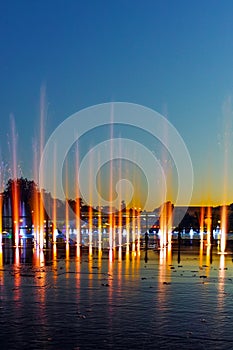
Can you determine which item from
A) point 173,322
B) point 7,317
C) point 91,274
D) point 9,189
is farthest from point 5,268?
point 9,189

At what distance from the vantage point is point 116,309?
371 inches

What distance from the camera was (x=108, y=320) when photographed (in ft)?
27.7

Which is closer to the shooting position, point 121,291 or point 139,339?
point 139,339

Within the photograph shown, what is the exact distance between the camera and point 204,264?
62.4 feet

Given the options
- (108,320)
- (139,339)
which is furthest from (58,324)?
(139,339)

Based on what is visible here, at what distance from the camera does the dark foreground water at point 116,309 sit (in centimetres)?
716

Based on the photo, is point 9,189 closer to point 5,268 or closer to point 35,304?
point 5,268

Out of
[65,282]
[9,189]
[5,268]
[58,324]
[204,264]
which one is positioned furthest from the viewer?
[9,189]

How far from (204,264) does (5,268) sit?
7.11m

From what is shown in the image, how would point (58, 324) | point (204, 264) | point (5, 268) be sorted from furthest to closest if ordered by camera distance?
point (204, 264) < point (5, 268) < point (58, 324)

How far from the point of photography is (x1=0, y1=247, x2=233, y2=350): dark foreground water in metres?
7.16

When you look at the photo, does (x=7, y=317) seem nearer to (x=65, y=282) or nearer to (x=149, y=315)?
(x=149, y=315)

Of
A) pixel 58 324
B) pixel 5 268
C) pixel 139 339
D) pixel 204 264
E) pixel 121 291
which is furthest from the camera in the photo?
pixel 204 264

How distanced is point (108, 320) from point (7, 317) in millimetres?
1703
